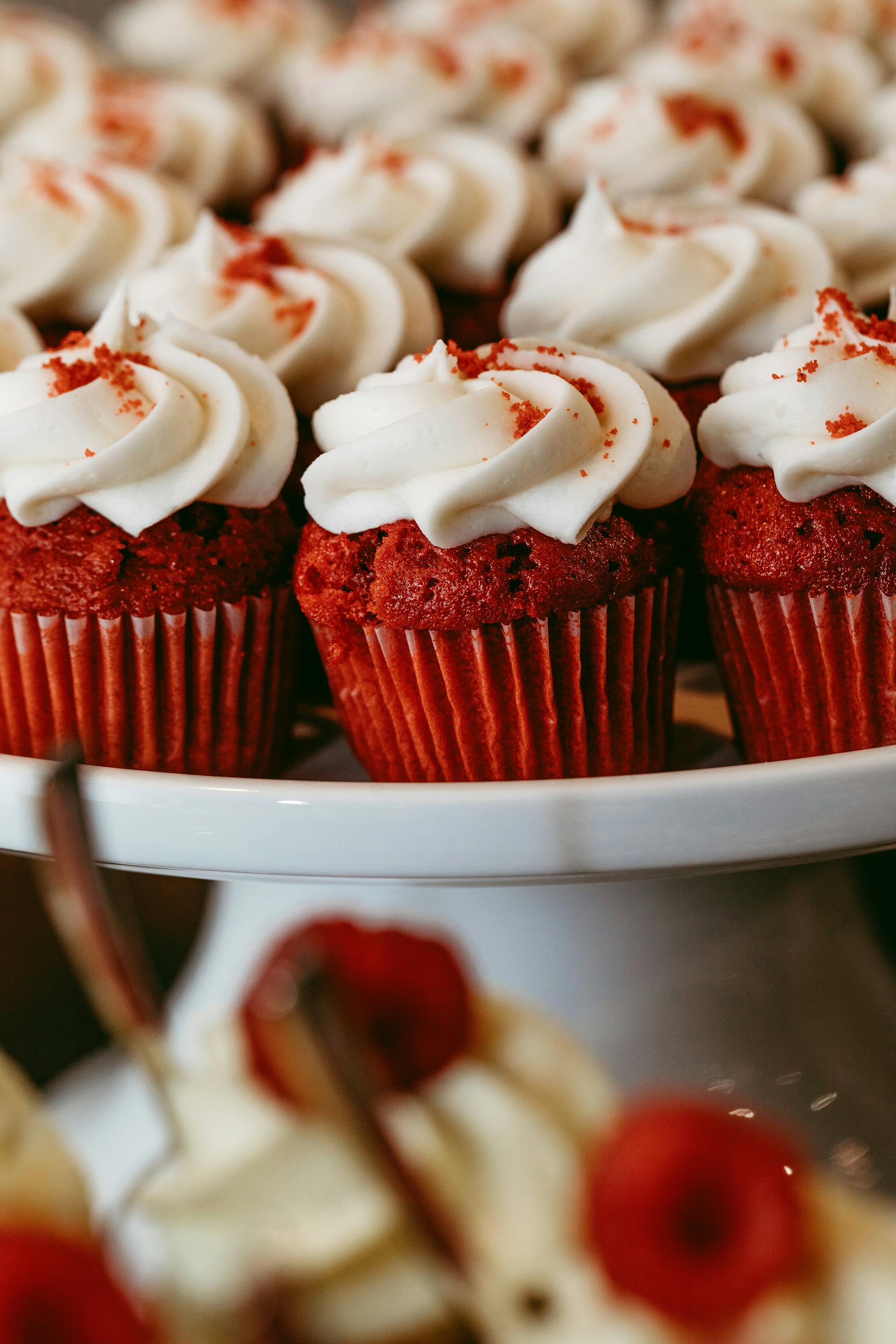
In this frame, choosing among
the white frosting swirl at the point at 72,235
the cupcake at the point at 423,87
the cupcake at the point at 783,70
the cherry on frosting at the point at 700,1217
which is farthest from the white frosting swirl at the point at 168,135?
the cherry on frosting at the point at 700,1217

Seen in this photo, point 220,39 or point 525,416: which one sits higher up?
point 525,416

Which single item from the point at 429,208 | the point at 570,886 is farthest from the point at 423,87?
the point at 570,886

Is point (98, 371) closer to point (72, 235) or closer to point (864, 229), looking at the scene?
point (72, 235)

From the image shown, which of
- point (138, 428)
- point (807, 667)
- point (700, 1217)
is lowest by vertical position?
point (807, 667)

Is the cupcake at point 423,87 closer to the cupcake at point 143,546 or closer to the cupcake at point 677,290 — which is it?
the cupcake at point 677,290

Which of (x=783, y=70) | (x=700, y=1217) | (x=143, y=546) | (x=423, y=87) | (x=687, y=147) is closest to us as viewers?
(x=700, y=1217)

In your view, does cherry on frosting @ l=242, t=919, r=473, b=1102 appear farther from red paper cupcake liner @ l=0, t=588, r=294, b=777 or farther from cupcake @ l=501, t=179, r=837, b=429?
cupcake @ l=501, t=179, r=837, b=429

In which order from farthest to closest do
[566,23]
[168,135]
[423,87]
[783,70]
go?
1. [566,23]
2. [423,87]
3. [783,70]
4. [168,135]
